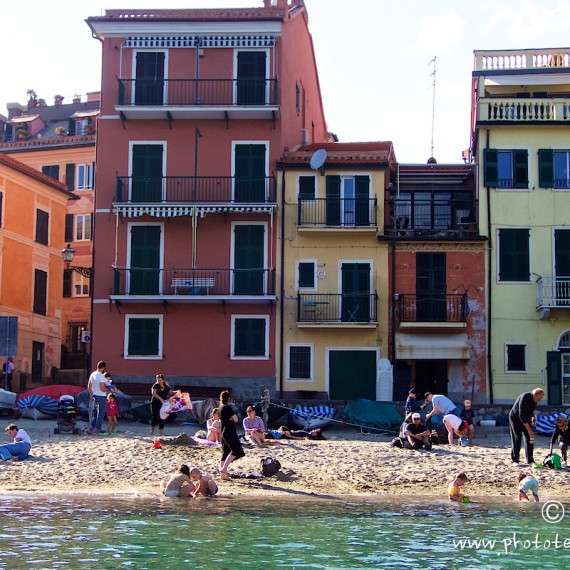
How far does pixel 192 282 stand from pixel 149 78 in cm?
827

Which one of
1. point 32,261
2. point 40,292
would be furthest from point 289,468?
point 40,292

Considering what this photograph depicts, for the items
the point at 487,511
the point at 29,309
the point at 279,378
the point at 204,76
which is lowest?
the point at 487,511

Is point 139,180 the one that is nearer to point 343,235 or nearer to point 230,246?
point 230,246

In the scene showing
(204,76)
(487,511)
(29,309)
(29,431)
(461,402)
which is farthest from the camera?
(29,309)

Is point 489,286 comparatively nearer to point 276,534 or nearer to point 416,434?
point 416,434

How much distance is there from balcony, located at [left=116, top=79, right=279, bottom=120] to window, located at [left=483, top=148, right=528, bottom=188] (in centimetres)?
820

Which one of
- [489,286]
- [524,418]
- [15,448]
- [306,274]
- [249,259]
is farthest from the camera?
[249,259]

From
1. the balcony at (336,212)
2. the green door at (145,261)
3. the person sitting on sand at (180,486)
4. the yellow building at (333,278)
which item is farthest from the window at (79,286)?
the person sitting on sand at (180,486)

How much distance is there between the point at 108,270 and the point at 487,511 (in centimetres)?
2354

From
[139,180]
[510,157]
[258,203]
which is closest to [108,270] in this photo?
[139,180]

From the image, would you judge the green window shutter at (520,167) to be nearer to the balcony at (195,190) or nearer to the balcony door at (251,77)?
the balcony at (195,190)

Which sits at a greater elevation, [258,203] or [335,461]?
[258,203]

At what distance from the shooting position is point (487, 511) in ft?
68.6

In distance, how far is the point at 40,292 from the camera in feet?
169
